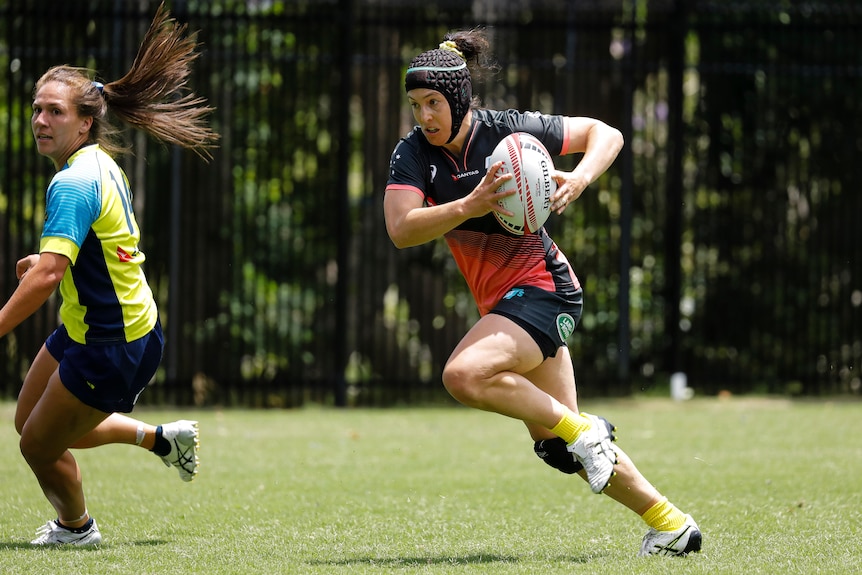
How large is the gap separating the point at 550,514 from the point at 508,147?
6.92 feet

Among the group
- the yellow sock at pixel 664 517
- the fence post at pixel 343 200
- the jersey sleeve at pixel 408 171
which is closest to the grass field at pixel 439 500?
the yellow sock at pixel 664 517

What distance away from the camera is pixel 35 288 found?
4.77 metres

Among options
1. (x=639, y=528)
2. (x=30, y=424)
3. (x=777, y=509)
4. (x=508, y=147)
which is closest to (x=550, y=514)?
(x=639, y=528)

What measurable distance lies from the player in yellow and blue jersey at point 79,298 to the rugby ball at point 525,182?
5.30 feet

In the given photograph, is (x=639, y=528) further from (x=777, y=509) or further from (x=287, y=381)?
(x=287, y=381)

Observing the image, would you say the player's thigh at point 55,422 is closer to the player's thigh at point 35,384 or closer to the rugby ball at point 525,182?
the player's thigh at point 35,384

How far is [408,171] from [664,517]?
179cm

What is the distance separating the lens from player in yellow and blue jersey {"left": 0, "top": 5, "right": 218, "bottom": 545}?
494 centimetres

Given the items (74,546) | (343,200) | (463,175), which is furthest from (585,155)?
(343,200)

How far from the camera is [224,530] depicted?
5641 millimetres

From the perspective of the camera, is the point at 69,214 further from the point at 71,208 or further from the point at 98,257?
the point at 98,257

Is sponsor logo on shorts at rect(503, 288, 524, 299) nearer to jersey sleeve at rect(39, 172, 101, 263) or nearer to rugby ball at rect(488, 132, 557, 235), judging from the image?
rugby ball at rect(488, 132, 557, 235)

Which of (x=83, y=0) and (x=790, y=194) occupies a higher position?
(x=83, y=0)

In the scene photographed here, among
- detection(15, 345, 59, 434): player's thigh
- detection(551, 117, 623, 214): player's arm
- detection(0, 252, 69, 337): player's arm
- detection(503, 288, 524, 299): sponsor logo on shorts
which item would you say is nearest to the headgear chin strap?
detection(551, 117, 623, 214): player's arm
